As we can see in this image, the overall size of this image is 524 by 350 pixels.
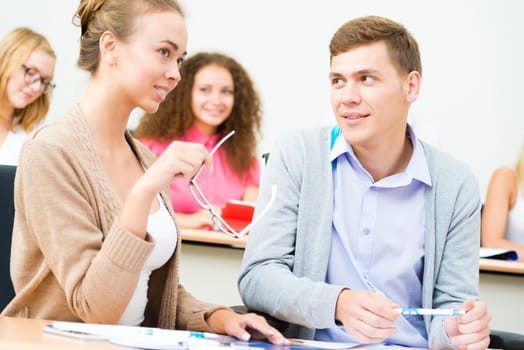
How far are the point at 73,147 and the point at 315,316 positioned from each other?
55cm

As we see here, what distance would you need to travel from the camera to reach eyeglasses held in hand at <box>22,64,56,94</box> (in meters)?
3.85

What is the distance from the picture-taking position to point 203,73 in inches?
172

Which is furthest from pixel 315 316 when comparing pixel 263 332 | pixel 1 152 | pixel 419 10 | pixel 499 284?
pixel 419 10

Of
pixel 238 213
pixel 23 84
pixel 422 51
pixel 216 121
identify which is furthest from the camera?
pixel 422 51

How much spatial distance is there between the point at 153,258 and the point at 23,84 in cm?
263

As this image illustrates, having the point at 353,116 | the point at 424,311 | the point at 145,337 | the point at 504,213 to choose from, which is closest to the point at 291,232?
the point at 353,116

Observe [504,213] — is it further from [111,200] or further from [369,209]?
[111,200]

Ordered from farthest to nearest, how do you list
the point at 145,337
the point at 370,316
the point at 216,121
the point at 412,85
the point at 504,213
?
1. the point at 216,121
2. the point at 504,213
3. the point at 412,85
4. the point at 370,316
5. the point at 145,337

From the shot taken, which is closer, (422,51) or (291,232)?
(291,232)

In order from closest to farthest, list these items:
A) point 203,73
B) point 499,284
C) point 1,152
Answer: point 499,284 < point 1,152 < point 203,73

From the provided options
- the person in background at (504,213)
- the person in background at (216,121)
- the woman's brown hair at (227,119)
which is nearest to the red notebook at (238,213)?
the person in background at (216,121)

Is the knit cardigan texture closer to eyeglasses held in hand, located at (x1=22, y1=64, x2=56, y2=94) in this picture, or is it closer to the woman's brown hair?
eyeglasses held in hand, located at (x1=22, y1=64, x2=56, y2=94)

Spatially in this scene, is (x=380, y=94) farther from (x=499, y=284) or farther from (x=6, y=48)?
(x=6, y=48)

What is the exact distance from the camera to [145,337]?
112cm
